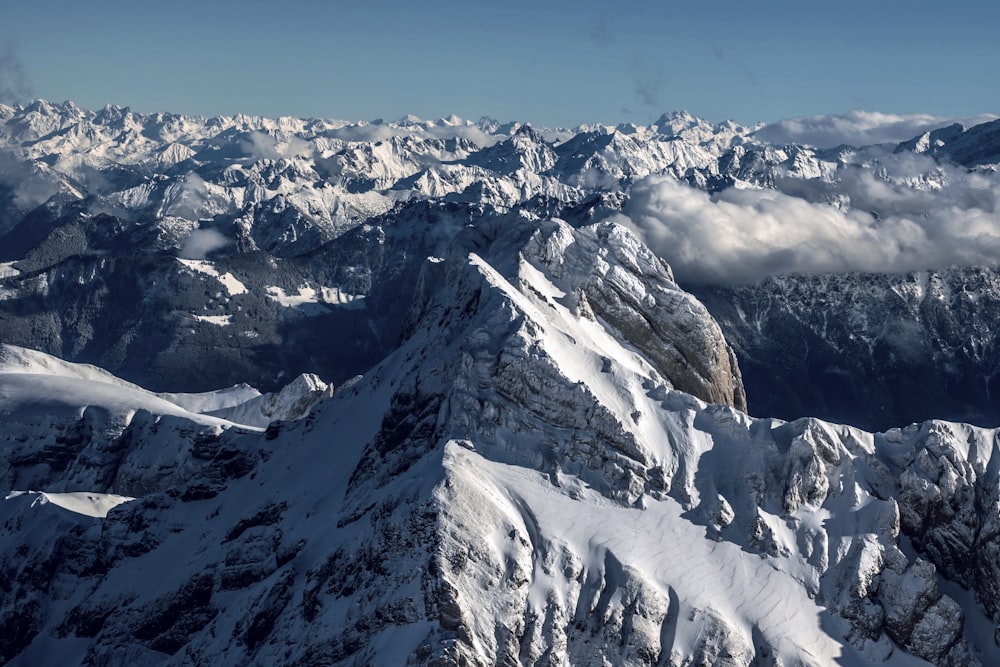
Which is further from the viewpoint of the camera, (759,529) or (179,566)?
(179,566)

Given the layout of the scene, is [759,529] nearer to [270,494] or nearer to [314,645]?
[314,645]

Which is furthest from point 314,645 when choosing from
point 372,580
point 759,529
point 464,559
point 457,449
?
point 759,529

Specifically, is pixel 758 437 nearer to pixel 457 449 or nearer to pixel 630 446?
pixel 630 446

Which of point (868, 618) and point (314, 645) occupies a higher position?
point (314, 645)

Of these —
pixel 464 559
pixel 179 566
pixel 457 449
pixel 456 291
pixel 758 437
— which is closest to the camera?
pixel 464 559

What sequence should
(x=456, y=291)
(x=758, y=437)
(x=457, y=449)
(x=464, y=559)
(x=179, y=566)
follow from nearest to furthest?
(x=464, y=559)
(x=457, y=449)
(x=758, y=437)
(x=179, y=566)
(x=456, y=291)

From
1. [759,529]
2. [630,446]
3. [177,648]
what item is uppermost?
[630,446]

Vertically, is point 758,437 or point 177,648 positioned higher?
point 758,437

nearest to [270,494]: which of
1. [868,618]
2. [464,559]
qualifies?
[464,559]

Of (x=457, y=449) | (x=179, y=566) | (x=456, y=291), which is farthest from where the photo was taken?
(x=456, y=291)
